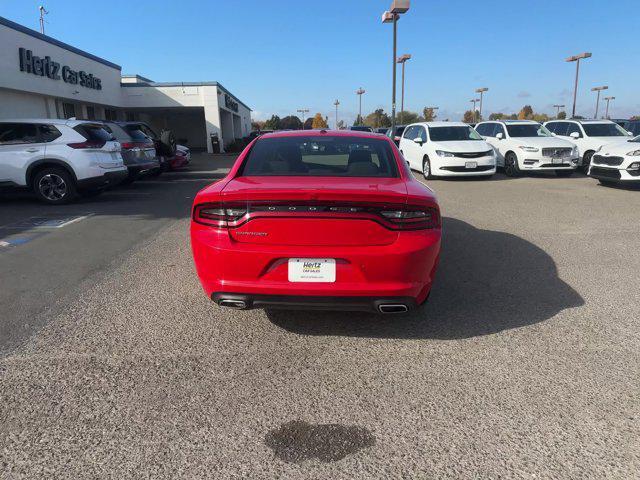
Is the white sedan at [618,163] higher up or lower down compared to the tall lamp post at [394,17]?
lower down

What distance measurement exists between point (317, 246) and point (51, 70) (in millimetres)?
22089

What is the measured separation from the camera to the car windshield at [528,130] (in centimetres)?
1576

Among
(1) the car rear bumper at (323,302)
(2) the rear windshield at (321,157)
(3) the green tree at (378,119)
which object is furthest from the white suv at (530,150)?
(3) the green tree at (378,119)

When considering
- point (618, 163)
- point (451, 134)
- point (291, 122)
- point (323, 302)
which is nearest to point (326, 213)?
point (323, 302)

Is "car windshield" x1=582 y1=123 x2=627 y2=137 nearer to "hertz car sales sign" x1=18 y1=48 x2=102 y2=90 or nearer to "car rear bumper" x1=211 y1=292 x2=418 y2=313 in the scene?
"car rear bumper" x1=211 y1=292 x2=418 y2=313

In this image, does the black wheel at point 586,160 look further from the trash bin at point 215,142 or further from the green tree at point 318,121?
the green tree at point 318,121

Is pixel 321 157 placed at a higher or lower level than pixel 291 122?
lower

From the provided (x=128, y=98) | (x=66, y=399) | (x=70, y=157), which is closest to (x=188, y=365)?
(x=66, y=399)

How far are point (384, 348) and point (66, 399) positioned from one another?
81.4 inches

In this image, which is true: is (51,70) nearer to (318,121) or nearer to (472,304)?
(472,304)

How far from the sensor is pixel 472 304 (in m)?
4.27

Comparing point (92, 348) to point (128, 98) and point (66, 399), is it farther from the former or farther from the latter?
point (128, 98)

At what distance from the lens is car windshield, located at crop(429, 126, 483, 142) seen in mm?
14828

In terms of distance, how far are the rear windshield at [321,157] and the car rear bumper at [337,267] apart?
2.92 feet
